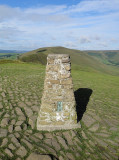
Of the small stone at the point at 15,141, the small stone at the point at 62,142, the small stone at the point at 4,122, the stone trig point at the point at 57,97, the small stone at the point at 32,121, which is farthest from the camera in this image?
the small stone at the point at 32,121

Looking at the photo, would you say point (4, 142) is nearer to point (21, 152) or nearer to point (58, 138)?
point (21, 152)

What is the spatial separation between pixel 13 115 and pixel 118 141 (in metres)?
4.28

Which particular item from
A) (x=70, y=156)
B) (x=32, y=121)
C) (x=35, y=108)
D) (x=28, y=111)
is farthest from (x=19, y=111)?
(x=70, y=156)

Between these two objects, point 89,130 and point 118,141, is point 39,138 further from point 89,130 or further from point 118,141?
point 118,141

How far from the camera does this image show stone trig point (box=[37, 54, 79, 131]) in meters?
4.71

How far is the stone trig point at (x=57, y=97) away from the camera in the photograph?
15.5ft

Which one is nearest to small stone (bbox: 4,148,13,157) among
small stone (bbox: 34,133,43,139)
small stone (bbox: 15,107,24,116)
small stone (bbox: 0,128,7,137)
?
small stone (bbox: 0,128,7,137)

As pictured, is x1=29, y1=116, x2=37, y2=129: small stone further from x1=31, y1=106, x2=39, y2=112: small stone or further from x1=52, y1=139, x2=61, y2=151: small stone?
x1=52, y1=139, x2=61, y2=151: small stone

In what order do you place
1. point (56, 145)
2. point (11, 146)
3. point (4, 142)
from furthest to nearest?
point (56, 145) → point (4, 142) → point (11, 146)

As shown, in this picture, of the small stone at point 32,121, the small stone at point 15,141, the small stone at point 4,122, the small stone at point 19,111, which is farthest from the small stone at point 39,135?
the small stone at point 19,111

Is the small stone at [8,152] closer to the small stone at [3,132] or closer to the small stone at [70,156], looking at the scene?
the small stone at [3,132]

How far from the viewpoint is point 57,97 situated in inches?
193

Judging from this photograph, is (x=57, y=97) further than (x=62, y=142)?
Yes

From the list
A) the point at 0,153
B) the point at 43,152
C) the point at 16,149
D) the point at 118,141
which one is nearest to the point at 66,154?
the point at 43,152
